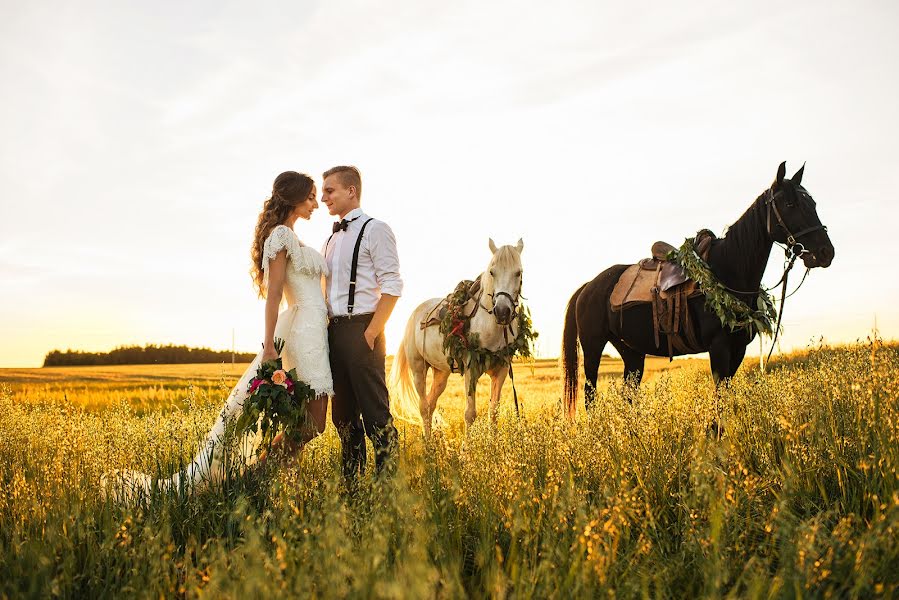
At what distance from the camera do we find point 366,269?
4.77 meters

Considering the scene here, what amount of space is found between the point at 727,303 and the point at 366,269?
12.2 ft

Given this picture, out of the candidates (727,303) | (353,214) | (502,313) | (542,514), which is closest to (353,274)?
(353,214)

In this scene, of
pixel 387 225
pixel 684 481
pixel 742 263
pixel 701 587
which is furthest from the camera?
pixel 742 263

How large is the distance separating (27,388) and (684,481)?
13.9 m

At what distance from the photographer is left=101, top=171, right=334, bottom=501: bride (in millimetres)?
4398

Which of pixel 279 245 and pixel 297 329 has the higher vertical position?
pixel 279 245

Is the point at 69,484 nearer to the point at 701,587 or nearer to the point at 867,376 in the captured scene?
the point at 701,587

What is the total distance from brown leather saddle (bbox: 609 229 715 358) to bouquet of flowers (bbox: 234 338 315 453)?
4267mm

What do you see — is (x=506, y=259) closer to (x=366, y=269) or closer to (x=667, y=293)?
(x=366, y=269)

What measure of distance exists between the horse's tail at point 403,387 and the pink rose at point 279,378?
14.5 ft

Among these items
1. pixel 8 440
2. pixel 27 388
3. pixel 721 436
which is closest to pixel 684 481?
pixel 721 436

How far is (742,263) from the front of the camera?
6.41 meters

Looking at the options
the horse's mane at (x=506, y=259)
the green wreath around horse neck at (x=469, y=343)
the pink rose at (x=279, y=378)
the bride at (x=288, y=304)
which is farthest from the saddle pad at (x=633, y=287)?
the pink rose at (x=279, y=378)

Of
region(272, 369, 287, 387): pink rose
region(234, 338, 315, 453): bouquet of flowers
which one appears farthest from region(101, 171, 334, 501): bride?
region(272, 369, 287, 387): pink rose
